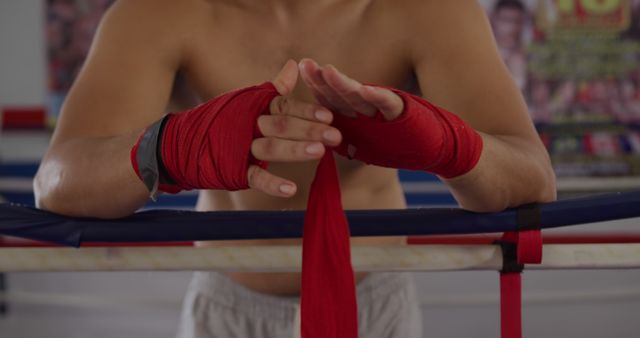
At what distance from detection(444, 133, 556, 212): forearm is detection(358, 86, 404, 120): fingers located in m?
0.16

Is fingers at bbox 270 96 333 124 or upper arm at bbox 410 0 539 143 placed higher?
upper arm at bbox 410 0 539 143

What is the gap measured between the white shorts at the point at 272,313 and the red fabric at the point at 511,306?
1.18ft

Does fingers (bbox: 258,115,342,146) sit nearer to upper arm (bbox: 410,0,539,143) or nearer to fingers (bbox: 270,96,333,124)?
fingers (bbox: 270,96,333,124)

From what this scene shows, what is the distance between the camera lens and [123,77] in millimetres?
1063

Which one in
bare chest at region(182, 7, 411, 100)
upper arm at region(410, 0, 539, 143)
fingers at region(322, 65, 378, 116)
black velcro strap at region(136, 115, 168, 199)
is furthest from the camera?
bare chest at region(182, 7, 411, 100)

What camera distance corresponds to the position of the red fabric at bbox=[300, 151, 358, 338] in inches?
29.1

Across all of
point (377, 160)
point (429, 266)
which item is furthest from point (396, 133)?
point (429, 266)

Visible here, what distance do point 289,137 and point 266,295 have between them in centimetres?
57

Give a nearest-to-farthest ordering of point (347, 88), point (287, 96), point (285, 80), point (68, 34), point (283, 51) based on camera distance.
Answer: point (347, 88), point (285, 80), point (287, 96), point (283, 51), point (68, 34)

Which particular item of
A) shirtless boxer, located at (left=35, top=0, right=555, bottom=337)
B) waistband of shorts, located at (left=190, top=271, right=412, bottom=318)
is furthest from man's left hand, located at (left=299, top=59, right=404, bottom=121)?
waistband of shorts, located at (left=190, top=271, right=412, bottom=318)

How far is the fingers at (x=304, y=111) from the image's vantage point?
27.2 inches

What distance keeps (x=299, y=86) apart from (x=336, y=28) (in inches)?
4.0

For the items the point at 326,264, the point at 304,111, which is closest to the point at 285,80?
the point at 304,111

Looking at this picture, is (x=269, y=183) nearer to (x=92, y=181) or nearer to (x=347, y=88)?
(x=347, y=88)
